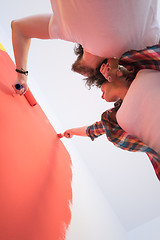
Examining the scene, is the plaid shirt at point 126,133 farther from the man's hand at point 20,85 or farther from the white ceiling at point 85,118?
the white ceiling at point 85,118

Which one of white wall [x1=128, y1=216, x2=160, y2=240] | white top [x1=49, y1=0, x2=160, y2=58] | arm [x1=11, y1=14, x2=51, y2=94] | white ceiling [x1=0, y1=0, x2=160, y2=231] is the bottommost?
white wall [x1=128, y1=216, x2=160, y2=240]

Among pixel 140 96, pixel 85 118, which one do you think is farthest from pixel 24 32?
pixel 85 118

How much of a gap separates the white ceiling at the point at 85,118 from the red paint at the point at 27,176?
20.6 inches

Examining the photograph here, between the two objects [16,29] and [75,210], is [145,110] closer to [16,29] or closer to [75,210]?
[16,29]

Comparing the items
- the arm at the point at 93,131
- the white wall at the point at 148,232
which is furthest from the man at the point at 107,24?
the white wall at the point at 148,232

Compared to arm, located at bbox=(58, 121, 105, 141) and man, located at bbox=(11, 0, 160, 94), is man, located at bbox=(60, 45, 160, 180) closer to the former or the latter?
man, located at bbox=(11, 0, 160, 94)

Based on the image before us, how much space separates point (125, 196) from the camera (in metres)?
2.35

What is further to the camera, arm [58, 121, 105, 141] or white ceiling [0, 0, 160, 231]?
white ceiling [0, 0, 160, 231]

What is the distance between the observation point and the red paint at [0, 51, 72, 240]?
2.31 ft

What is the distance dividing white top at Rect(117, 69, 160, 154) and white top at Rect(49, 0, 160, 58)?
0.40 ft

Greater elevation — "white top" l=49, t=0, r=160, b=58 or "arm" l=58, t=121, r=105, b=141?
"white top" l=49, t=0, r=160, b=58

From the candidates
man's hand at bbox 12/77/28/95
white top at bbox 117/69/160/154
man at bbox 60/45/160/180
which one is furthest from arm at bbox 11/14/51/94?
white top at bbox 117/69/160/154

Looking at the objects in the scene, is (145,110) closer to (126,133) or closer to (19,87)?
(126,133)

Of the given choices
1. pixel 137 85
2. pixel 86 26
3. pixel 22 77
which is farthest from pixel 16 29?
pixel 137 85
